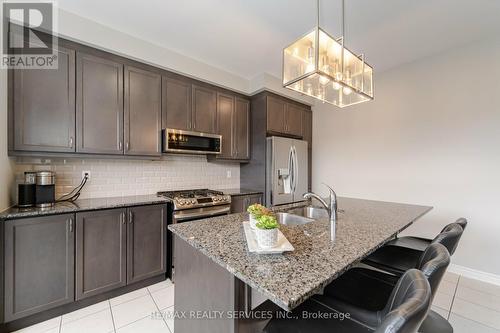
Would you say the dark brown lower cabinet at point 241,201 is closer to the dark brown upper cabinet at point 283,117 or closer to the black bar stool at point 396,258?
the dark brown upper cabinet at point 283,117

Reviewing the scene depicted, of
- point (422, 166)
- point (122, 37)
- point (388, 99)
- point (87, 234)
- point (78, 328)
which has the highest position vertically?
point (122, 37)

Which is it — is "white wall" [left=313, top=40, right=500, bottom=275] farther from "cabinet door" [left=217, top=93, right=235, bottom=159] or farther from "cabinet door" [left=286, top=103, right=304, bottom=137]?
"cabinet door" [left=217, top=93, right=235, bottom=159]

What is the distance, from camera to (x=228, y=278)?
94 centimetres

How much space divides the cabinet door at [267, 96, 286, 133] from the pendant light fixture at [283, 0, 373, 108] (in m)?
1.43

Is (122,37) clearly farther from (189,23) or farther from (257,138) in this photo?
(257,138)

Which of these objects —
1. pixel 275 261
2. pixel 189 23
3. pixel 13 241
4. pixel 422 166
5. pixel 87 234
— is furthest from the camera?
pixel 422 166

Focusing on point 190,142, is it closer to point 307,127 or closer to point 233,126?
point 233,126

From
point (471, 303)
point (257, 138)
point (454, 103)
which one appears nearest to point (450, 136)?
point (454, 103)

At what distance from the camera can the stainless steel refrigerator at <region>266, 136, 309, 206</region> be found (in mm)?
3273

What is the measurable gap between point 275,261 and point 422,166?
9.78 feet

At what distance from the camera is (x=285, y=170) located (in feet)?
11.2

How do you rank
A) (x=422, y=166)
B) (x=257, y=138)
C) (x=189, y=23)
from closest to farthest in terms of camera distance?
(x=189, y=23)
(x=422, y=166)
(x=257, y=138)

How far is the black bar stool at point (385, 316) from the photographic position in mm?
554
